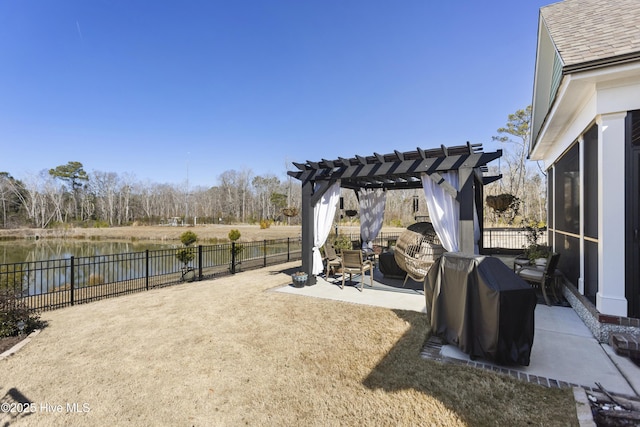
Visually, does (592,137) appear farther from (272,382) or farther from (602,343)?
(272,382)

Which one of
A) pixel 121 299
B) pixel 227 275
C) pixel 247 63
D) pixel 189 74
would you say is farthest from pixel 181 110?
pixel 121 299

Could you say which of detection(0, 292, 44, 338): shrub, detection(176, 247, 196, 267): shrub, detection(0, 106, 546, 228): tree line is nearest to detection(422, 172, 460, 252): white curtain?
detection(176, 247, 196, 267): shrub

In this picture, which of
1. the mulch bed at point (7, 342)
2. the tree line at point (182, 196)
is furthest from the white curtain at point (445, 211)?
the tree line at point (182, 196)

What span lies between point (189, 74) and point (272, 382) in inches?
564

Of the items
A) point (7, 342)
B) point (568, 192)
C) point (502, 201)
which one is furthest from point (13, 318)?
point (502, 201)

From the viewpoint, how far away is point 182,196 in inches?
2137

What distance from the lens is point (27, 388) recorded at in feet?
8.60

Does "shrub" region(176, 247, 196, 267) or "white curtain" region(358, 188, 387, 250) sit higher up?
"white curtain" region(358, 188, 387, 250)

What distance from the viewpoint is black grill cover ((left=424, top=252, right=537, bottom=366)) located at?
271 cm

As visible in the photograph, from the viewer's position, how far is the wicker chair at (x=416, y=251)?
5.62 m

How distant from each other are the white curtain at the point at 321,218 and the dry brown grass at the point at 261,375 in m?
2.07

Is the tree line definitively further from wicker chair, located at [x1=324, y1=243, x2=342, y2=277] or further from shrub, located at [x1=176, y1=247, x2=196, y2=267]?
shrub, located at [x1=176, y1=247, x2=196, y2=267]

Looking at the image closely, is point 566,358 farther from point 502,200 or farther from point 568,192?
point 502,200

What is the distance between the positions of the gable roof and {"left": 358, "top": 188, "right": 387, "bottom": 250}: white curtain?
216 inches
